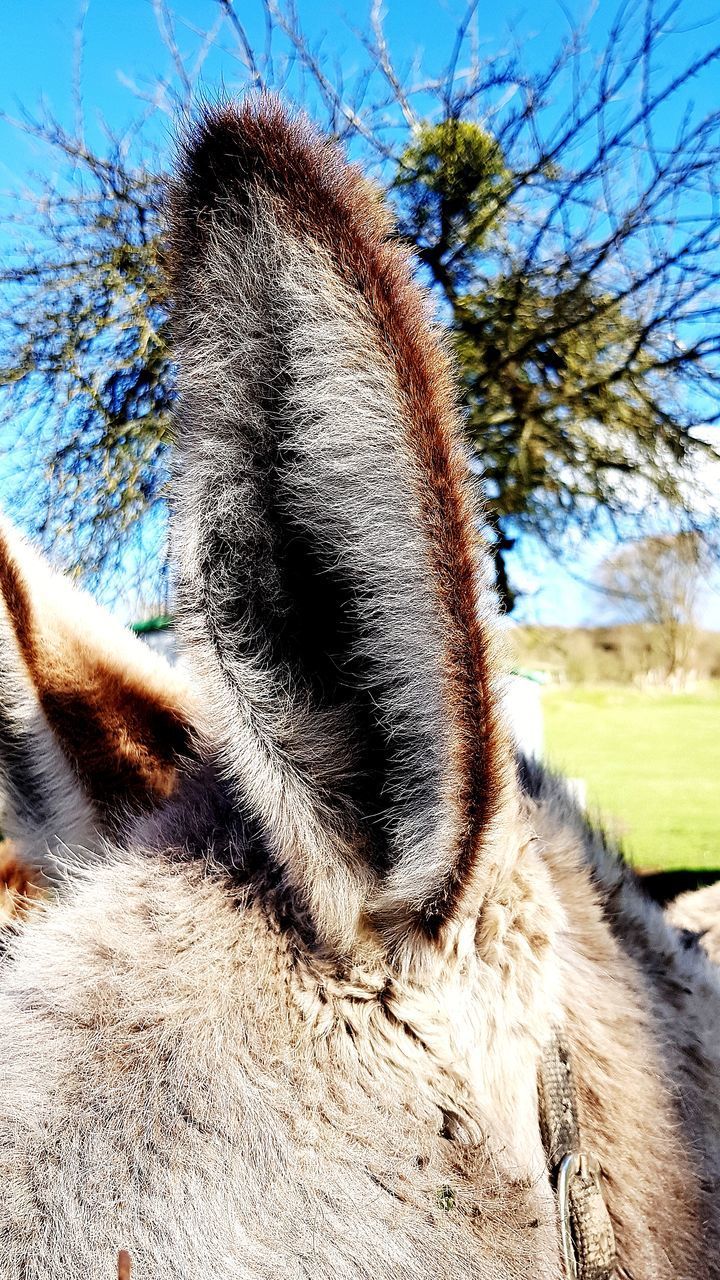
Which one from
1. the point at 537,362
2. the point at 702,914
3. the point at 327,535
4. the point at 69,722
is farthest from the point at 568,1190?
the point at 537,362

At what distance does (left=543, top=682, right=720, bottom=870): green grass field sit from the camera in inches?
248

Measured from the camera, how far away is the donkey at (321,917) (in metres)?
0.90

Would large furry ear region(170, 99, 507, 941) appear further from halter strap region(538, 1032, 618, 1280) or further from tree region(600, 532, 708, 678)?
tree region(600, 532, 708, 678)

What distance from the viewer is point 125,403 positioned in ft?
8.96

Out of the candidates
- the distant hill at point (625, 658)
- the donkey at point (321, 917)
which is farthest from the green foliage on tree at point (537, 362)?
the distant hill at point (625, 658)

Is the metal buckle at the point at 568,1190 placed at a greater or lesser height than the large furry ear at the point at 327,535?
lesser

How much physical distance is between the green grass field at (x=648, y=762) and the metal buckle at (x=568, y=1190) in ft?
3.28

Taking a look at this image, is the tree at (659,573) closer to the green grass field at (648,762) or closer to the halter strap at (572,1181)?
the green grass field at (648,762)

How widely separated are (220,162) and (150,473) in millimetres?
1837

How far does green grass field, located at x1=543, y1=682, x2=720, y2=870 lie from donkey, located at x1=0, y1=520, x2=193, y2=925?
3.41 ft

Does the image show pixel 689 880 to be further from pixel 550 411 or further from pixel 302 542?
pixel 302 542

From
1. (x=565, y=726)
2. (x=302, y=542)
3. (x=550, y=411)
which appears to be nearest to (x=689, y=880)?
(x=550, y=411)

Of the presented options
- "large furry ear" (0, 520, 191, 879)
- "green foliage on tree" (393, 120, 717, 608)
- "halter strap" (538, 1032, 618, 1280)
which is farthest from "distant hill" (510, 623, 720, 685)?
"halter strap" (538, 1032, 618, 1280)

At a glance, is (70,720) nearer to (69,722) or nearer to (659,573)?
(69,722)
